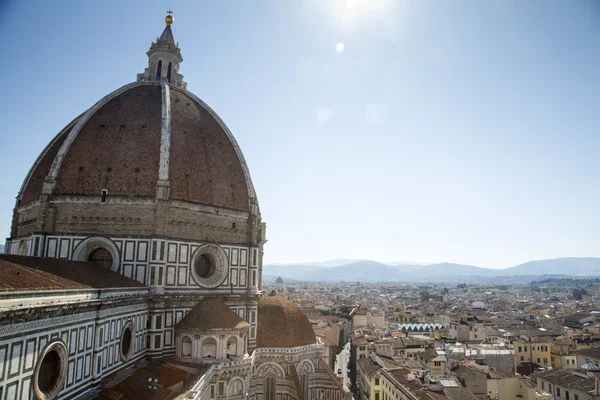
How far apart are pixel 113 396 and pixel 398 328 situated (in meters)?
65.2

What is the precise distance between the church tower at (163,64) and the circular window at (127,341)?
16949 millimetres

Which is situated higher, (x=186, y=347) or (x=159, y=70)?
(x=159, y=70)

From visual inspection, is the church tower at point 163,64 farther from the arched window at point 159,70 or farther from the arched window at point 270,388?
the arched window at point 270,388

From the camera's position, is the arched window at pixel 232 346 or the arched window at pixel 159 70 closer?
the arched window at pixel 232 346

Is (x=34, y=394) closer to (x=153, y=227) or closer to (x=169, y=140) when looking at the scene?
(x=153, y=227)

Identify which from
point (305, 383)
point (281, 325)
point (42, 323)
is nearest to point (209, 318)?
point (281, 325)

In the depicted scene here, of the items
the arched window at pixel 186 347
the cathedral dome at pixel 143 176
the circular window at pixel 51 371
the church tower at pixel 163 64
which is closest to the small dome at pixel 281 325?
the cathedral dome at pixel 143 176

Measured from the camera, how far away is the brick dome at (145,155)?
24.5 meters

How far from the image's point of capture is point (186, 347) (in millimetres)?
23250

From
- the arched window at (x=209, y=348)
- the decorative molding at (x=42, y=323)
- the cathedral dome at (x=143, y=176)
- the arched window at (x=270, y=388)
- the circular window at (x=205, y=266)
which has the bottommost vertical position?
the arched window at (x=270, y=388)

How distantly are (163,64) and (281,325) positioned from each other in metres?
18.6

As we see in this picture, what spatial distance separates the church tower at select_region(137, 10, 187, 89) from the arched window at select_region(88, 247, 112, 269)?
1267cm

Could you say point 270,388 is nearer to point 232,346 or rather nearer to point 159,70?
point 232,346

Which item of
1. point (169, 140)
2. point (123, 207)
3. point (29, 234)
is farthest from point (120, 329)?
point (169, 140)
